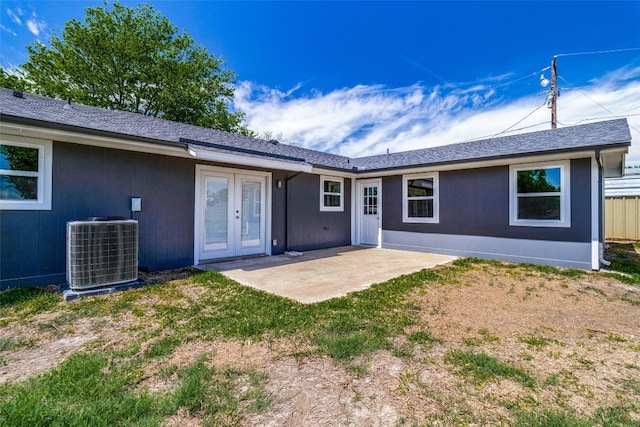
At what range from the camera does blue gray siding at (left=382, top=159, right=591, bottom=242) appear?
20.8ft

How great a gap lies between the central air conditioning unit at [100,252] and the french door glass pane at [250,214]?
2.94m

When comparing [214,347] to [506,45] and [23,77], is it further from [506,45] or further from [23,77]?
[23,77]

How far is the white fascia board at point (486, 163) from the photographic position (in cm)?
624

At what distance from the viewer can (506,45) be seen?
1087 cm

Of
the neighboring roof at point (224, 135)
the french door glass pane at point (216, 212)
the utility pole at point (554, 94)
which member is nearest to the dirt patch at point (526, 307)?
the neighboring roof at point (224, 135)

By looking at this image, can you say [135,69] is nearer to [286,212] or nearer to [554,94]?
[286,212]

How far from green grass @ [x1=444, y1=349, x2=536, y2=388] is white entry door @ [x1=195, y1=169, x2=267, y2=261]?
5671mm

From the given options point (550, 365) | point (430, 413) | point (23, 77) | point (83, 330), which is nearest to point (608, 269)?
point (550, 365)

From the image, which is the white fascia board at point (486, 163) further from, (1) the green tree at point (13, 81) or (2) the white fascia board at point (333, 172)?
(1) the green tree at point (13, 81)

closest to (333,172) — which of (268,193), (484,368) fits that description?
(268,193)

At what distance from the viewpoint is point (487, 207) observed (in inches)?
303

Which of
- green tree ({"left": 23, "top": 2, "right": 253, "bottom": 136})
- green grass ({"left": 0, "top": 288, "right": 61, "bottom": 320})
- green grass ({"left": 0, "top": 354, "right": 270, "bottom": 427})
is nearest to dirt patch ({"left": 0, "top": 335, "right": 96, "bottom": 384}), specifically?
green grass ({"left": 0, "top": 354, "right": 270, "bottom": 427})

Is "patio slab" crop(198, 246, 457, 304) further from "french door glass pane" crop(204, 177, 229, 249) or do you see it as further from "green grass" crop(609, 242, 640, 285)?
"green grass" crop(609, 242, 640, 285)

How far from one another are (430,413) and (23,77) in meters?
23.2
